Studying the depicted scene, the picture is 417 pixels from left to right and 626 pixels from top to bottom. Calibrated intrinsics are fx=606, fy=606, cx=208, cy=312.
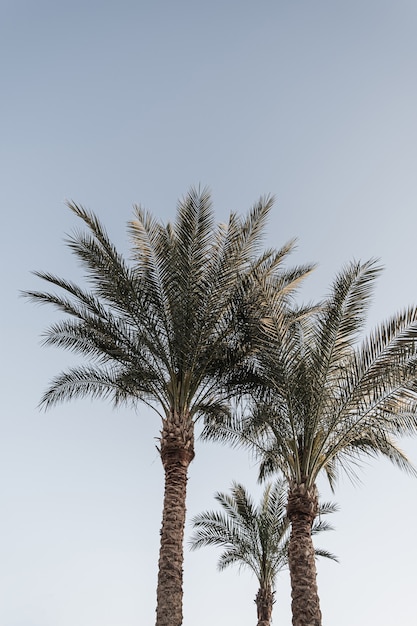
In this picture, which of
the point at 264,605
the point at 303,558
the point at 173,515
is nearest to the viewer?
the point at 303,558

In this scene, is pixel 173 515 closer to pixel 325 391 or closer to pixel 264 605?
pixel 325 391

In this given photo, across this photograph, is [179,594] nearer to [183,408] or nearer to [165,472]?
[165,472]

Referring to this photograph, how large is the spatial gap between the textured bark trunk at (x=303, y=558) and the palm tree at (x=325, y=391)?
0.02m

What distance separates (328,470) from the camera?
52.0 feet

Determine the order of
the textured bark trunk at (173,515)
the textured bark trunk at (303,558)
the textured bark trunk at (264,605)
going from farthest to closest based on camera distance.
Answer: the textured bark trunk at (264,605) → the textured bark trunk at (303,558) → the textured bark trunk at (173,515)

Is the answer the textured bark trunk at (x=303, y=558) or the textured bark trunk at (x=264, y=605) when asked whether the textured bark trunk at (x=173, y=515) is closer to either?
the textured bark trunk at (x=303, y=558)

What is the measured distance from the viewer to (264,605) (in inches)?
764

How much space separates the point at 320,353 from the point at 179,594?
5.20 metres

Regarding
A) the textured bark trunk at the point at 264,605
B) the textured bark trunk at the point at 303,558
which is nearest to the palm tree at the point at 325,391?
the textured bark trunk at the point at 303,558

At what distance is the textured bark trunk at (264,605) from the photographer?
1936cm

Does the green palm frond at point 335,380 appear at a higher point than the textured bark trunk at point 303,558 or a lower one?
higher

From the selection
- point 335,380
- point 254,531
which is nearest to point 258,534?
point 254,531

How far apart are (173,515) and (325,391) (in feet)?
12.6

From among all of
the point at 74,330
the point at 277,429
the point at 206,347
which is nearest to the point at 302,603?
the point at 277,429
